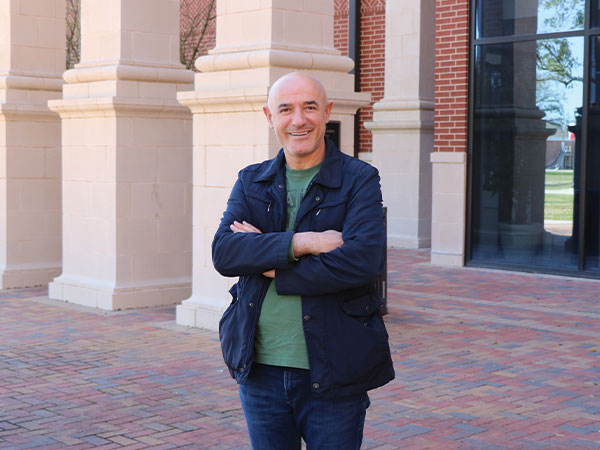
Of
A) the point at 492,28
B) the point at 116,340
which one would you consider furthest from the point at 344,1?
the point at 116,340

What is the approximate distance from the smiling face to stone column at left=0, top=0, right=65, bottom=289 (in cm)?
926

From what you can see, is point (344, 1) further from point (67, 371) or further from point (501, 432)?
point (501, 432)

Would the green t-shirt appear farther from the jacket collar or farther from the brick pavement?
the brick pavement

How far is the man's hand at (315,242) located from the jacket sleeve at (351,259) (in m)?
0.02

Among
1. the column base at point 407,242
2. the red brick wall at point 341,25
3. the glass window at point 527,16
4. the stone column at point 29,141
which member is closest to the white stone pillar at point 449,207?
the glass window at point 527,16

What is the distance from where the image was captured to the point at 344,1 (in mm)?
17969

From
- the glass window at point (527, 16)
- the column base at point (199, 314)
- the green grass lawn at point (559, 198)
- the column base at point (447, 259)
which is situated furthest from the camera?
the column base at point (447, 259)

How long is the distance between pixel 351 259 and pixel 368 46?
50.1 ft

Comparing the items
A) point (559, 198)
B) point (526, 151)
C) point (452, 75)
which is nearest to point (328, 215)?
point (559, 198)

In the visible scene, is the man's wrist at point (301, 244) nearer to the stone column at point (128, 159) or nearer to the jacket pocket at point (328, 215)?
the jacket pocket at point (328, 215)

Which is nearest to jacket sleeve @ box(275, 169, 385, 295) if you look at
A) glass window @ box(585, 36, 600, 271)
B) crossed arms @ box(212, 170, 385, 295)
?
crossed arms @ box(212, 170, 385, 295)

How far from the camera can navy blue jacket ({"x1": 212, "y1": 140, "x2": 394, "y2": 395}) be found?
3.00m

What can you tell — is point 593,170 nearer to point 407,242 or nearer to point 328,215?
point 407,242

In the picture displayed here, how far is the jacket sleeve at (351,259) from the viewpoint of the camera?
3.03m
